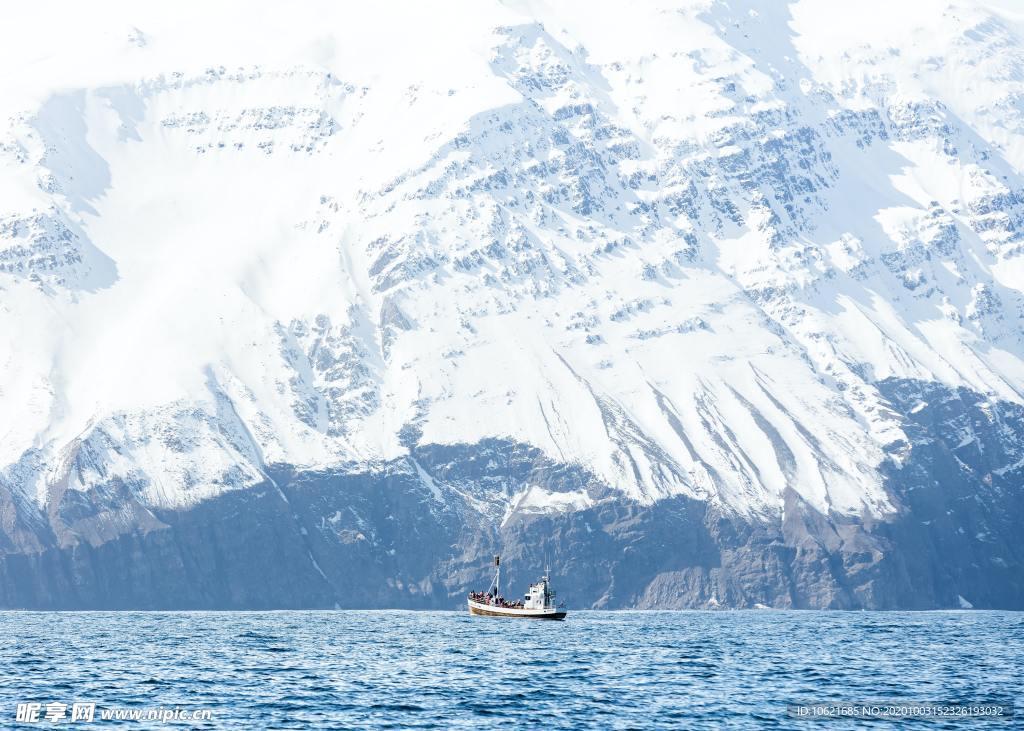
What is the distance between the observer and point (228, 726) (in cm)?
14350

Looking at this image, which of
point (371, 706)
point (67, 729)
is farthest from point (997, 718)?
point (67, 729)

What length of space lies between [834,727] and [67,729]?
5757cm

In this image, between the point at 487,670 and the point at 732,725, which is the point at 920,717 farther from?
the point at 487,670

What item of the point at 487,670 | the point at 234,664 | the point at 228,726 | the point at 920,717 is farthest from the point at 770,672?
the point at 228,726

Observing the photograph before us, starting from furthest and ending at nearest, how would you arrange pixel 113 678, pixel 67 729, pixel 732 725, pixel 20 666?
pixel 20 666
pixel 113 678
pixel 732 725
pixel 67 729

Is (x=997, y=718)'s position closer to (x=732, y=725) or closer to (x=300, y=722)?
(x=732, y=725)

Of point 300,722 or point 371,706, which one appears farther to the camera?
point 371,706

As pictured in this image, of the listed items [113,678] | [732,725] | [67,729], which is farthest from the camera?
[113,678]

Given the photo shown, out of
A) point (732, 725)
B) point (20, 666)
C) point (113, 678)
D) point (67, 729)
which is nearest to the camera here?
point (67, 729)

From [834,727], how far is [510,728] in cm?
2481

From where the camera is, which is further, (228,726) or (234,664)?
(234,664)

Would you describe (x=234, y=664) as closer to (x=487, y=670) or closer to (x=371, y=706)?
(x=487, y=670)

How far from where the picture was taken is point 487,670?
638 ft

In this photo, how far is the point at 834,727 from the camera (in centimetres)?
14725
